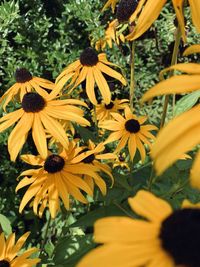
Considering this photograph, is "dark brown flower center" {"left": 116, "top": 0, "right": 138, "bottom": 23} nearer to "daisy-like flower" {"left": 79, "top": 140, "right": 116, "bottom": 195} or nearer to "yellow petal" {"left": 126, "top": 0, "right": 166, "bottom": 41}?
"daisy-like flower" {"left": 79, "top": 140, "right": 116, "bottom": 195}

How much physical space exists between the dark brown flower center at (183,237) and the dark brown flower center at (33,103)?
67 centimetres

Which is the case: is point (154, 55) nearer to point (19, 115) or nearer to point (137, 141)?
point (137, 141)

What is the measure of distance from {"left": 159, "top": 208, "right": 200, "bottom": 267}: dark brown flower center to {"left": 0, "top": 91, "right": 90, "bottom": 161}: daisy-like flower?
56cm

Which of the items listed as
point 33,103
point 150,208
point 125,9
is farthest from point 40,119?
point 150,208

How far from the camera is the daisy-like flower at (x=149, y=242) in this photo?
57cm

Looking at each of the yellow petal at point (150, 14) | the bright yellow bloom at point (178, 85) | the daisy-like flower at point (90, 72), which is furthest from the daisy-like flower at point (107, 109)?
the bright yellow bloom at point (178, 85)

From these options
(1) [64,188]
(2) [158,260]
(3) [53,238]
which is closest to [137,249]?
(2) [158,260]

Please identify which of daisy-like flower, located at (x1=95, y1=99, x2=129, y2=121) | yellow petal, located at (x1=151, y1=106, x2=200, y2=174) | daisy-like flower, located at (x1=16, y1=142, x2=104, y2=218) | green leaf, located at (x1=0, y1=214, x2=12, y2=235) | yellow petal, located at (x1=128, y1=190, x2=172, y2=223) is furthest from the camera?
daisy-like flower, located at (x1=95, y1=99, x2=129, y2=121)

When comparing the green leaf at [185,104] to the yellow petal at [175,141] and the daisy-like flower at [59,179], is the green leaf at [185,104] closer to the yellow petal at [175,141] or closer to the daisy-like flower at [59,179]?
the daisy-like flower at [59,179]

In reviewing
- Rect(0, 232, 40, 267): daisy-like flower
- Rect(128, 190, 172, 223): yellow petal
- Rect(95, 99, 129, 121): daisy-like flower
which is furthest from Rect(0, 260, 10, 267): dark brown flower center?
Rect(95, 99, 129, 121): daisy-like flower

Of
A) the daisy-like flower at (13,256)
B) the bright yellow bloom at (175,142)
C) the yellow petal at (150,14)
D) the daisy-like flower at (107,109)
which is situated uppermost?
the yellow petal at (150,14)

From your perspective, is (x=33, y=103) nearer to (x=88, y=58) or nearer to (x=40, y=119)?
(x=40, y=119)

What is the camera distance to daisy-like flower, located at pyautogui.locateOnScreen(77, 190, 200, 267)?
572 mm

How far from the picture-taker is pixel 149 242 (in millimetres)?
613
